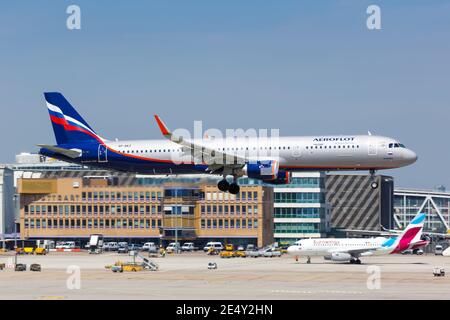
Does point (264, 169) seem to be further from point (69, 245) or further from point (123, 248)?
point (69, 245)

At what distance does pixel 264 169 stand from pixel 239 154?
4.24 metres

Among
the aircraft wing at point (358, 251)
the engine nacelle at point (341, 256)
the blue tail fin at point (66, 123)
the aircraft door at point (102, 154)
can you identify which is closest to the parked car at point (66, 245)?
the aircraft wing at point (358, 251)

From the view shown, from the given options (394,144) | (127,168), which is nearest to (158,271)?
(127,168)

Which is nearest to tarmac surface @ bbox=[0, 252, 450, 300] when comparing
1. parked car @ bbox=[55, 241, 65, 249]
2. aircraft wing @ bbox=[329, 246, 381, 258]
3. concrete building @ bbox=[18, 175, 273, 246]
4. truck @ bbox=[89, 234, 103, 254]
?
aircraft wing @ bbox=[329, 246, 381, 258]

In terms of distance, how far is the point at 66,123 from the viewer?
118000 millimetres

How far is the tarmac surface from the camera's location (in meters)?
91.9

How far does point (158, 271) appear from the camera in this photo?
127312mm

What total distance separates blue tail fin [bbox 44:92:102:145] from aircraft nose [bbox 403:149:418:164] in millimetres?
37937

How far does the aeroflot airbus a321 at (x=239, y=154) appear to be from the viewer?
10162 centimetres

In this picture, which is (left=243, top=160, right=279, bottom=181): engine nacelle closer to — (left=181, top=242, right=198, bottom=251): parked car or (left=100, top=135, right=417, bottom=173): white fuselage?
(left=100, top=135, right=417, bottom=173): white fuselage

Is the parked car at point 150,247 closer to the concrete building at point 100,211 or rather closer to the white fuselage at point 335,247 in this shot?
the concrete building at point 100,211

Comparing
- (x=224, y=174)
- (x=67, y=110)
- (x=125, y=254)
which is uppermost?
(x=67, y=110)
